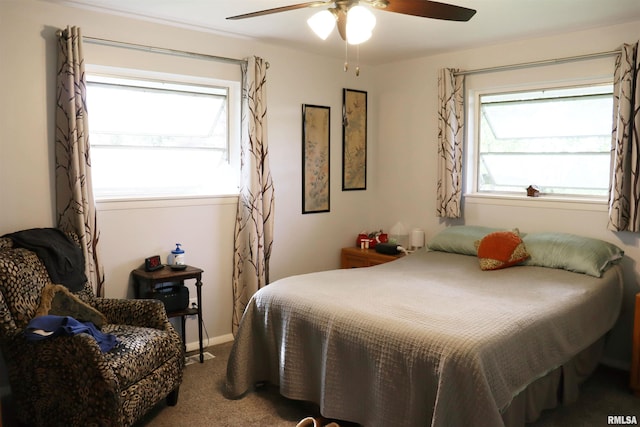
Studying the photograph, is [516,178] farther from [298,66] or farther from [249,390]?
[249,390]

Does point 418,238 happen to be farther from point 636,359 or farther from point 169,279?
point 169,279

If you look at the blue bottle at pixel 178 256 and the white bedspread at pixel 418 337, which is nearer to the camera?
the white bedspread at pixel 418 337

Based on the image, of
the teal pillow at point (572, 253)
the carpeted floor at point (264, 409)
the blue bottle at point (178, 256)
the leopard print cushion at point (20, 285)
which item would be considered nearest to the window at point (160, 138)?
the blue bottle at point (178, 256)

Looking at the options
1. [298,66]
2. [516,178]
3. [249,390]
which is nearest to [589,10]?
[516,178]

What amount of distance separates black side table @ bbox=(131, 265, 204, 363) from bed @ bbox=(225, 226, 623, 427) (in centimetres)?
65

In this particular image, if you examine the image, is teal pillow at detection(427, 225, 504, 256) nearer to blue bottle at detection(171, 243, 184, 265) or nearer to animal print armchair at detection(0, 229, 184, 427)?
blue bottle at detection(171, 243, 184, 265)

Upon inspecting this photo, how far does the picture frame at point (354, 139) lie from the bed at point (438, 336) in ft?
4.76

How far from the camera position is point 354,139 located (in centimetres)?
492

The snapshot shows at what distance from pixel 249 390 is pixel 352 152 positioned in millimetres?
2497

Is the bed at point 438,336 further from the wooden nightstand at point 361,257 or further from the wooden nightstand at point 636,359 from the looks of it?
the wooden nightstand at point 361,257

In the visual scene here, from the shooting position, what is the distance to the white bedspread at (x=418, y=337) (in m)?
2.22

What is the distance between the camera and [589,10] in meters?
3.25

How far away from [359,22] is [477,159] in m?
2.56

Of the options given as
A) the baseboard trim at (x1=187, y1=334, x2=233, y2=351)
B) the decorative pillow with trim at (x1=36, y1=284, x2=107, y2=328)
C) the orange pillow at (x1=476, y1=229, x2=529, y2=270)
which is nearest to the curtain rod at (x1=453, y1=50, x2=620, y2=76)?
the orange pillow at (x1=476, y1=229, x2=529, y2=270)
